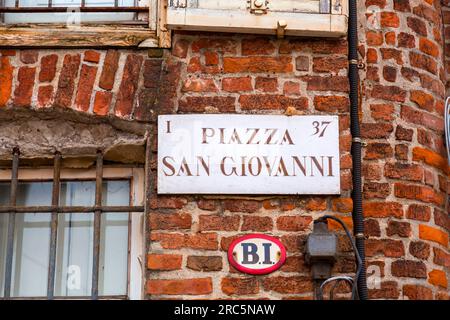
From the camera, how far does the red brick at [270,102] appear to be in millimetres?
7387

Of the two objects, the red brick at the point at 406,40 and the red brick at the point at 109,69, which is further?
the red brick at the point at 406,40

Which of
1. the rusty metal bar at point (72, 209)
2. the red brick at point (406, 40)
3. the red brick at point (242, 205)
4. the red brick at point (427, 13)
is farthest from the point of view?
the red brick at point (427, 13)

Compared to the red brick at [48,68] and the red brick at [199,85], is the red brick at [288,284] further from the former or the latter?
the red brick at [48,68]

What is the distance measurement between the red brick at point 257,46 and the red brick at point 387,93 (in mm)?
560

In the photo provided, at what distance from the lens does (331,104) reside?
7.41 meters

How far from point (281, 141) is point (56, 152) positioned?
113 cm

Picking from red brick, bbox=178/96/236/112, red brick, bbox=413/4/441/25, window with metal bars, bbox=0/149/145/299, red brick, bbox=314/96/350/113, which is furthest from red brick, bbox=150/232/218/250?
red brick, bbox=413/4/441/25

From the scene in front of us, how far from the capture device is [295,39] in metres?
7.54

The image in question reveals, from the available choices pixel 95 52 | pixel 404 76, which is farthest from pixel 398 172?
pixel 95 52

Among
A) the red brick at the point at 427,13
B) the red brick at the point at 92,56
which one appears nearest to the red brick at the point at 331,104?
the red brick at the point at 427,13

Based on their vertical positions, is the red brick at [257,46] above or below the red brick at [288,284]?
above

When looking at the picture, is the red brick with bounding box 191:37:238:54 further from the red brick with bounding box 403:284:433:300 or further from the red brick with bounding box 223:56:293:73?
the red brick with bounding box 403:284:433:300

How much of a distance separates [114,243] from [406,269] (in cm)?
143

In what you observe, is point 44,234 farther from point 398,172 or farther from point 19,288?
point 398,172
